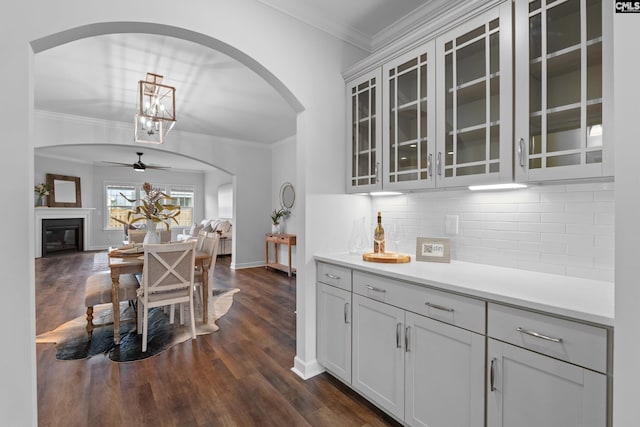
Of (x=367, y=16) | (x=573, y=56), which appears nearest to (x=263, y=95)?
(x=367, y=16)

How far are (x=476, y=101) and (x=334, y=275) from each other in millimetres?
1422

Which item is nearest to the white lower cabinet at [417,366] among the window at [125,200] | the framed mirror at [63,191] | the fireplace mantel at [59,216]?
the window at [125,200]

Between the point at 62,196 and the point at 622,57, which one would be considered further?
the point at 62,196

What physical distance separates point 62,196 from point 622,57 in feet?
37.2

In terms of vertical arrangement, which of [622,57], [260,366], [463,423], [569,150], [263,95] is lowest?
[260,366]

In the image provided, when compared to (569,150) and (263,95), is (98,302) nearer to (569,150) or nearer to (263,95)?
(263,95)

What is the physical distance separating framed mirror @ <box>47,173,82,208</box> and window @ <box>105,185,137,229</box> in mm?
821

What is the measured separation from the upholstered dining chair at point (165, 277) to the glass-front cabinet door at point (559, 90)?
281 centimetres

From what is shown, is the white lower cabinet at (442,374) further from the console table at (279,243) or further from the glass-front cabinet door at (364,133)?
the console table at (279,243)

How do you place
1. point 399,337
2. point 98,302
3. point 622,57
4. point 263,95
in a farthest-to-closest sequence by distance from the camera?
point 263,95, point 98,302, point 399,337, point 622,57

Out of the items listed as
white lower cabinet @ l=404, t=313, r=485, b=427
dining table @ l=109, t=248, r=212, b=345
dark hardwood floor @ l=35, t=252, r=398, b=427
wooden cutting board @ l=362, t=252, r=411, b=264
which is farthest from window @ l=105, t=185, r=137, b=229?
white lower cabinet @ l=404, t=313, r=485, b=427

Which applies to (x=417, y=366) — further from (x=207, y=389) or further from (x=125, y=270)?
(x=125, y=270)

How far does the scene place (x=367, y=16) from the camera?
241 centimetres

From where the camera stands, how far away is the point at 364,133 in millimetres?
2400
